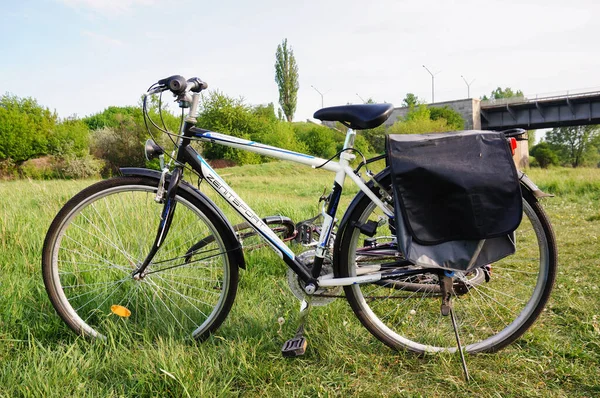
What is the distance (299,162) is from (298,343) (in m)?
0.94

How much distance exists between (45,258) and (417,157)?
2047 mm

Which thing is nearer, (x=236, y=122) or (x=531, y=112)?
(x=236, y=122)

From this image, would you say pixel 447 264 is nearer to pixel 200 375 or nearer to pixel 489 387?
pixel 489 387

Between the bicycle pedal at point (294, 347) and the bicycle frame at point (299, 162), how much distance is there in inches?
11.8

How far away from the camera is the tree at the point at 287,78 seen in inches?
2506

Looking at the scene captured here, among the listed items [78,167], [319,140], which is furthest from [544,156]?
[78,167]

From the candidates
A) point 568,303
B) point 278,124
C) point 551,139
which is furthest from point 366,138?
point 568,303

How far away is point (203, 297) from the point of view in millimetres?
3008

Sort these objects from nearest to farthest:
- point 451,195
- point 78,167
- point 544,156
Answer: point 451,195
point 78,167
point 544,156

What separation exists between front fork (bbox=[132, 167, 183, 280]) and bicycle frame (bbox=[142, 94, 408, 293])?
12 millimetres

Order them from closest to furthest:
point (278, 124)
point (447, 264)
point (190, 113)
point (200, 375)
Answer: point (200, 375) < point (447, 264) < point (190, 113) < point (278, 124)

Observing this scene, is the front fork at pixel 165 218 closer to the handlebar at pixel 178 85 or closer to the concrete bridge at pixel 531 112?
the handlebar at pixel 178 85

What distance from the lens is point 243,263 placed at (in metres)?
2.60

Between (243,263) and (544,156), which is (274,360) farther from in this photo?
(544,156)
